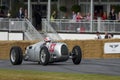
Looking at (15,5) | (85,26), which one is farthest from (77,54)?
(15,5)

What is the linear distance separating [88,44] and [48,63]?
26.8 feet

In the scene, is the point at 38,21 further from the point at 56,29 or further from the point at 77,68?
the point at 77,68

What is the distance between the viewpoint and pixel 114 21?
3903 cm

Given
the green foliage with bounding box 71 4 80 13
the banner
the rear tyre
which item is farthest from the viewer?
the green foliage with bounding box 71 4 80 13

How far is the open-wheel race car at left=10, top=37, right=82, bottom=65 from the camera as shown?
23.0m

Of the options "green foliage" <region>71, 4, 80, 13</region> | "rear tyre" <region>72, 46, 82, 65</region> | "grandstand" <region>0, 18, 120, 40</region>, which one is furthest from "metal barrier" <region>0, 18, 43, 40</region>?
"rear tyre" <region>72, 46, 82, 65</region>

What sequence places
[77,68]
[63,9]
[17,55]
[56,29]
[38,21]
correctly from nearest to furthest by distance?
[77,68] < [17,55] < [56,29] < [38,21] < [63,9]

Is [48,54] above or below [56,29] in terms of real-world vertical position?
below

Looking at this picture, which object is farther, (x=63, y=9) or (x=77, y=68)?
(x=63, y=9)

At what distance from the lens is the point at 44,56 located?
75.6ft

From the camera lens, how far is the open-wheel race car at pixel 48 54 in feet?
75.6

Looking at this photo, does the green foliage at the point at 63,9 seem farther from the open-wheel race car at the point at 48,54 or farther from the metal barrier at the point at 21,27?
the open-wheel race car at the point at 48,54

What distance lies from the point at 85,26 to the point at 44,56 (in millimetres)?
17728

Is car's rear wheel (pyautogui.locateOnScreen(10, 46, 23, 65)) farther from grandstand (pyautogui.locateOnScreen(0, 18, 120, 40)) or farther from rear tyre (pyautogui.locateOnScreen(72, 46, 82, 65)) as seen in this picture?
grandstand (pyautogui.locateOnScreen(0, 18, 120, 40))
